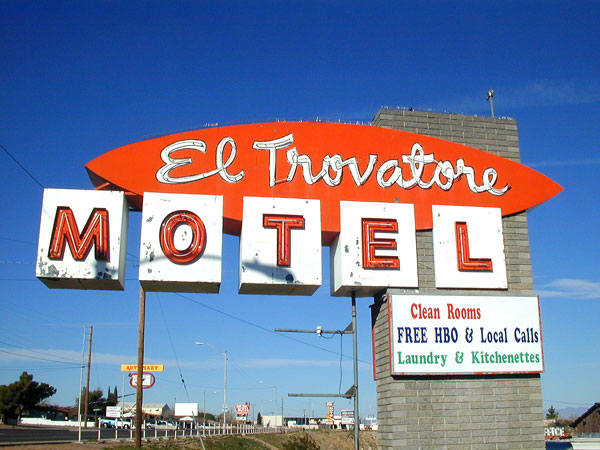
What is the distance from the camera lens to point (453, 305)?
1777 cm

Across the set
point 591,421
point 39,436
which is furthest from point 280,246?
point 591,421

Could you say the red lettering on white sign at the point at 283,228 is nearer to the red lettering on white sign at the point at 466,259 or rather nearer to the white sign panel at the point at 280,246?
the white sign panel at the point at 280,246

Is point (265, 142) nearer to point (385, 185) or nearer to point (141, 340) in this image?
point (385, 185)

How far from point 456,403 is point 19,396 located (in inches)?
2698

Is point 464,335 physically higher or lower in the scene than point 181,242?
lower

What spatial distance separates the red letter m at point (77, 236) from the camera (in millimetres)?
16781

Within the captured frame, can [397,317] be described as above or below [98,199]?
below

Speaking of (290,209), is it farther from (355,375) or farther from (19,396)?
(19,396)

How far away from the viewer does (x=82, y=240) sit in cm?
1695

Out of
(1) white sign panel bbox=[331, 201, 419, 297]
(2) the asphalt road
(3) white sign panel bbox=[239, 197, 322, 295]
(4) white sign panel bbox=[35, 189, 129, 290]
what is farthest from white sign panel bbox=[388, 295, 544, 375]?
(2) the asphalt road

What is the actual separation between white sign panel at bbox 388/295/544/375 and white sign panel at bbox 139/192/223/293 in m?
4.91

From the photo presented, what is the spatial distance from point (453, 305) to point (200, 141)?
27.1ft

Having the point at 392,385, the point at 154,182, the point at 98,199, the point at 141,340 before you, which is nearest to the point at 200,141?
the point at 154,182

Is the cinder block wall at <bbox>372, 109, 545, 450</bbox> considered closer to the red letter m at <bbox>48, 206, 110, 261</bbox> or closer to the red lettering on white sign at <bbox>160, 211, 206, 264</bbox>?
the red lettering on white sign at <bbox>160, 211, 206, 264</bbox>
